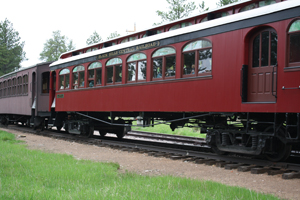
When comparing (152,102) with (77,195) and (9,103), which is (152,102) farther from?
(9,103)

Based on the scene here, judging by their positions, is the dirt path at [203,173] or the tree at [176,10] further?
the tree at [176,10]

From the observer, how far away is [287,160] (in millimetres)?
7891

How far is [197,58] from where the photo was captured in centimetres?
845

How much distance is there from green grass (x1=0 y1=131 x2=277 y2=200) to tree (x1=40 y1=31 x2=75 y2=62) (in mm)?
67792

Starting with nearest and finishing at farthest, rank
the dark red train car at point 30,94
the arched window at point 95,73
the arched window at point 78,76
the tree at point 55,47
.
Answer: the arched window at point 95,73 < the arched window at point 78,76 < the dark red train car at point 30,94 < the tree at point 55,47

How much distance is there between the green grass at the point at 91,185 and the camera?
438 centimetres

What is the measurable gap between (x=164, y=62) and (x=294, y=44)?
385cm

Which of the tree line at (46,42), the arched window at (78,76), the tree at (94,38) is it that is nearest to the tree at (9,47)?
the tree line at (46,42)

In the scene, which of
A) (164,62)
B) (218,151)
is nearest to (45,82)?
(164,62)

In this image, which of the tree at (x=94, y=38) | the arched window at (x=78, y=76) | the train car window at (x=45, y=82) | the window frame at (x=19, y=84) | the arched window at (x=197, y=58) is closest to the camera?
the arched window at (x=197, y=58)

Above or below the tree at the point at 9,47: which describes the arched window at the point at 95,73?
below

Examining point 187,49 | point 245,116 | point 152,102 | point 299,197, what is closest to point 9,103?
point 152,102

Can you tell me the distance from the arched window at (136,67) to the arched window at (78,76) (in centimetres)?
321

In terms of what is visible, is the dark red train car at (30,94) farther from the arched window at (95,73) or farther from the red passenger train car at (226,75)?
the red passenger train car at (226,75)
